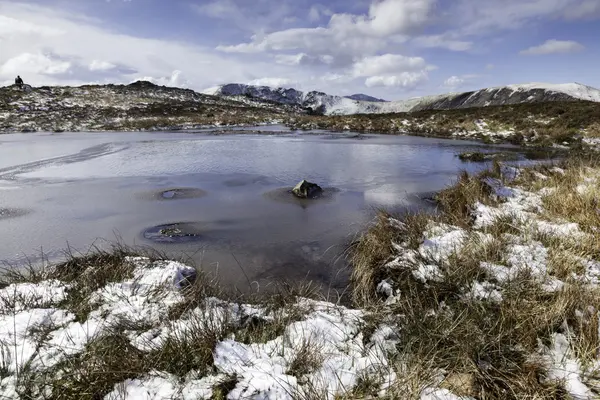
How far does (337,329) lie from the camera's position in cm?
379

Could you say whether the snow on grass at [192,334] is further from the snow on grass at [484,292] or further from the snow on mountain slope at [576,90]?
the snow on mountain slope at [576,90]

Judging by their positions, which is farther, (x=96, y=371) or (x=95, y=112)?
(x=95, y=112)

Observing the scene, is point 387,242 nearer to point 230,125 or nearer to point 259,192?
point 259,192

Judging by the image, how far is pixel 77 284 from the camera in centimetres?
459

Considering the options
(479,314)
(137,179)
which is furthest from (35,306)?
(137,179)

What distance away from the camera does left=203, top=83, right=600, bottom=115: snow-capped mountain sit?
192 feet

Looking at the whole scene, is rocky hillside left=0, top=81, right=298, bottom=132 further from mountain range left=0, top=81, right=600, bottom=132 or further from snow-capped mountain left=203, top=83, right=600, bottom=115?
snow-capped mountain left=203, top=83, right=600, bottom=115

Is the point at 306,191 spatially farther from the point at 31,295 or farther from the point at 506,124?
the point at 506,124

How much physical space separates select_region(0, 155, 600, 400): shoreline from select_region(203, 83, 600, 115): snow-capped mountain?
61.9 meters

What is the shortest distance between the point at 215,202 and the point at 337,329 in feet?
23.0

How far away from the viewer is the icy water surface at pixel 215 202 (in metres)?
6.46

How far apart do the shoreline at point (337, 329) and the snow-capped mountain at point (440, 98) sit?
203 feet

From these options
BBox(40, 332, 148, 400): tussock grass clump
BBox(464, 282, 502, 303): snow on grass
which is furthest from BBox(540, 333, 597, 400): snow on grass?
BBox(40, 332, 148, 400): tussock grass clump

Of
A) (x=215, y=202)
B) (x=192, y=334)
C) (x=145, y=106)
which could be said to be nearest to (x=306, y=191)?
(x=215, y=202)
